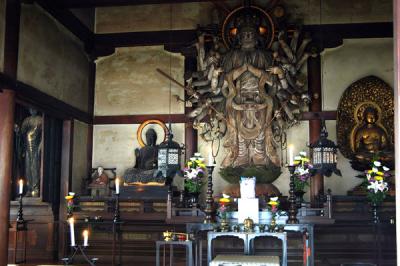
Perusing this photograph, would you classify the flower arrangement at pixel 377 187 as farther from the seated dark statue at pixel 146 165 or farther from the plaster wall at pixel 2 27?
the plaster wall at pixel 2 27

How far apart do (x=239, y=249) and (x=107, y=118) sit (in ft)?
12.9

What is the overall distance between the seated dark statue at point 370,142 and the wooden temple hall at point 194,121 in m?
0.03

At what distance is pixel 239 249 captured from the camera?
29.1 ft

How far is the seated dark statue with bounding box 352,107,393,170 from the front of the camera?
9.70 m

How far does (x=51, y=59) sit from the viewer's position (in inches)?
360

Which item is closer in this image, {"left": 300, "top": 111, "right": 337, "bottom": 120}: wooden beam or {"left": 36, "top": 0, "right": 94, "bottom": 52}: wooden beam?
{"left": 36, "top": 0, "right": 94, "bottom": 52}: wooden beam

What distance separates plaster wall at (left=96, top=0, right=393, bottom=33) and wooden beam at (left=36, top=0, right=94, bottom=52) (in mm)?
458

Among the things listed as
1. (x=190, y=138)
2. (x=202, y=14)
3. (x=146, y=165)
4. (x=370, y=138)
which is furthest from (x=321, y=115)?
(x=146, y=165)

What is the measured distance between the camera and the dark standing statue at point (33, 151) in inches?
366

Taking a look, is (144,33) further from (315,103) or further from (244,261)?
(244,261)

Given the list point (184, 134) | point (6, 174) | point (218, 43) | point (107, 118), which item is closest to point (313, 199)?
point (184, 134)

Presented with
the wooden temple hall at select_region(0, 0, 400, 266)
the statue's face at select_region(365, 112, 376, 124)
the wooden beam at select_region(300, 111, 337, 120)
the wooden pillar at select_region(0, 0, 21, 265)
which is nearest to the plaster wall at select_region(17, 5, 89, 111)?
Answer: the wooden temple hall at select_region(0, 0, 400, 266)

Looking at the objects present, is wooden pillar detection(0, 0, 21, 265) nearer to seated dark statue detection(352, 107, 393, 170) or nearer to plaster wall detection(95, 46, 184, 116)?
plaster wall detection(95, 46, 184, 116)

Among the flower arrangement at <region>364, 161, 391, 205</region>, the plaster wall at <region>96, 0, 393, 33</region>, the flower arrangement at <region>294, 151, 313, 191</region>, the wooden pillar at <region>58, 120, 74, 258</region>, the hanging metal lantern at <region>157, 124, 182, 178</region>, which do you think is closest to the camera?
the flower arrangement at <region>364, 161, 391, 205</region>
